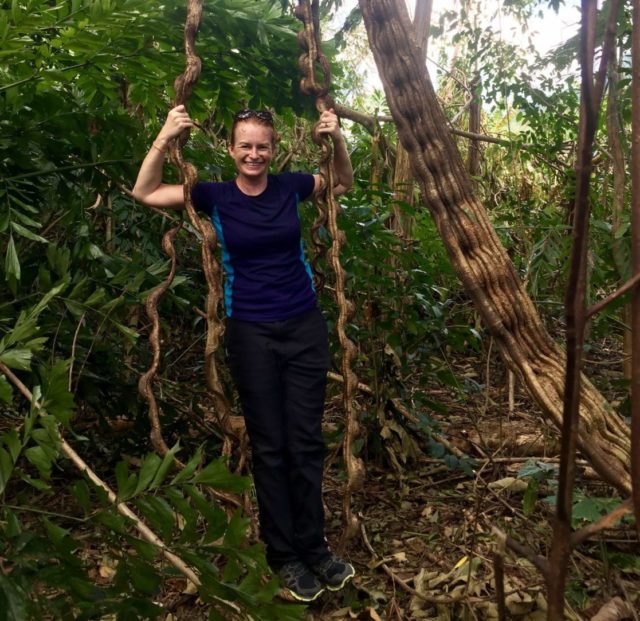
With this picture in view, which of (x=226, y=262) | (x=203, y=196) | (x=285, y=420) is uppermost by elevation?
(x=203, y=196)

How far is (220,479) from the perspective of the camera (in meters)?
1.79

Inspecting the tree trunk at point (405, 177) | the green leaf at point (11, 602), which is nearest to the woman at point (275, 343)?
the tree trunk at point (405, 177)

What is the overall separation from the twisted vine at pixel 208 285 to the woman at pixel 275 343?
0.21m

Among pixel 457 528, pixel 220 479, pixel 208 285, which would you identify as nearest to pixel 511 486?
pixel 457 528

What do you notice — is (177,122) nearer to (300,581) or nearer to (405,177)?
(300,581)

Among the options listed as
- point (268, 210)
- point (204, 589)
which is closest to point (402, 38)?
point (268, 210)

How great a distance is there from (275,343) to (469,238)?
2.87ft

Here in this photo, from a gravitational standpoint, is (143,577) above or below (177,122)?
below

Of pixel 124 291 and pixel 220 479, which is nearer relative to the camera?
pixel 220 479

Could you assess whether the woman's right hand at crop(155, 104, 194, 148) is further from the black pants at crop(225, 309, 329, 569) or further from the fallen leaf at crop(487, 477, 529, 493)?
the fallen leaf at crop(487, 477, 529, 493)

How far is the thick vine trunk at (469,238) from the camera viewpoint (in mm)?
2168

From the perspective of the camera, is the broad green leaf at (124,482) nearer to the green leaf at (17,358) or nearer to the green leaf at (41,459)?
the green leaf at (41,459)

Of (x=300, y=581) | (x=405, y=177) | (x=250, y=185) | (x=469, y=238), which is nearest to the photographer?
(x=469, y=238)

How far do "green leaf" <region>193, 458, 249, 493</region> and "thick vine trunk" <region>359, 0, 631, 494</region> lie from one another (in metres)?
0.92
